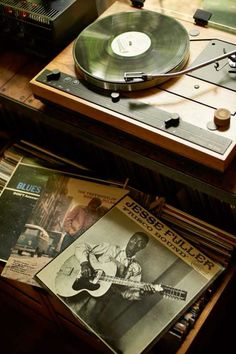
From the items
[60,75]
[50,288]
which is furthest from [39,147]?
[50,288]

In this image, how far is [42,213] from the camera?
1285 mm

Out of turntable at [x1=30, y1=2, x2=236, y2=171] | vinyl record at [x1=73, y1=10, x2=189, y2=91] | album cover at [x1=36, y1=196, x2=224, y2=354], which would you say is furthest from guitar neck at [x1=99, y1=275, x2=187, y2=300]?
vinyl record at [x1=73, y1=10, x2=189, y2=91]

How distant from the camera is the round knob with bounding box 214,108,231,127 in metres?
1.01

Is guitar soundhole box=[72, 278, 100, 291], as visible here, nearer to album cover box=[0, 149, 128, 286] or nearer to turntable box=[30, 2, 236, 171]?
album cover box=[0, 149, 128, 286]

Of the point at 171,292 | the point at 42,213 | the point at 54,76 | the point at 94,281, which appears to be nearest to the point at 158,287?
the point at 171,292

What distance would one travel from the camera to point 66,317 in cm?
132

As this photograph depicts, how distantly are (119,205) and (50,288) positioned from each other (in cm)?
26

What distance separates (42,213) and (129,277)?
0.99ft

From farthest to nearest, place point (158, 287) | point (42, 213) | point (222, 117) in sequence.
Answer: point (42, 213) → point (158, 287) → point (222, 117)

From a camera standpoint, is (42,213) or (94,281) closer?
(94,281)

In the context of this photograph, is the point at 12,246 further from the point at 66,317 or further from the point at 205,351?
the point at 205,351

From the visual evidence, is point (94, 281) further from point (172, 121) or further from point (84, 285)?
point (172, 121)

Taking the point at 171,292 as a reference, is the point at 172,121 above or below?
above

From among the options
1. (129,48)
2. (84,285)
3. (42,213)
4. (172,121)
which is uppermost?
(129,48)
